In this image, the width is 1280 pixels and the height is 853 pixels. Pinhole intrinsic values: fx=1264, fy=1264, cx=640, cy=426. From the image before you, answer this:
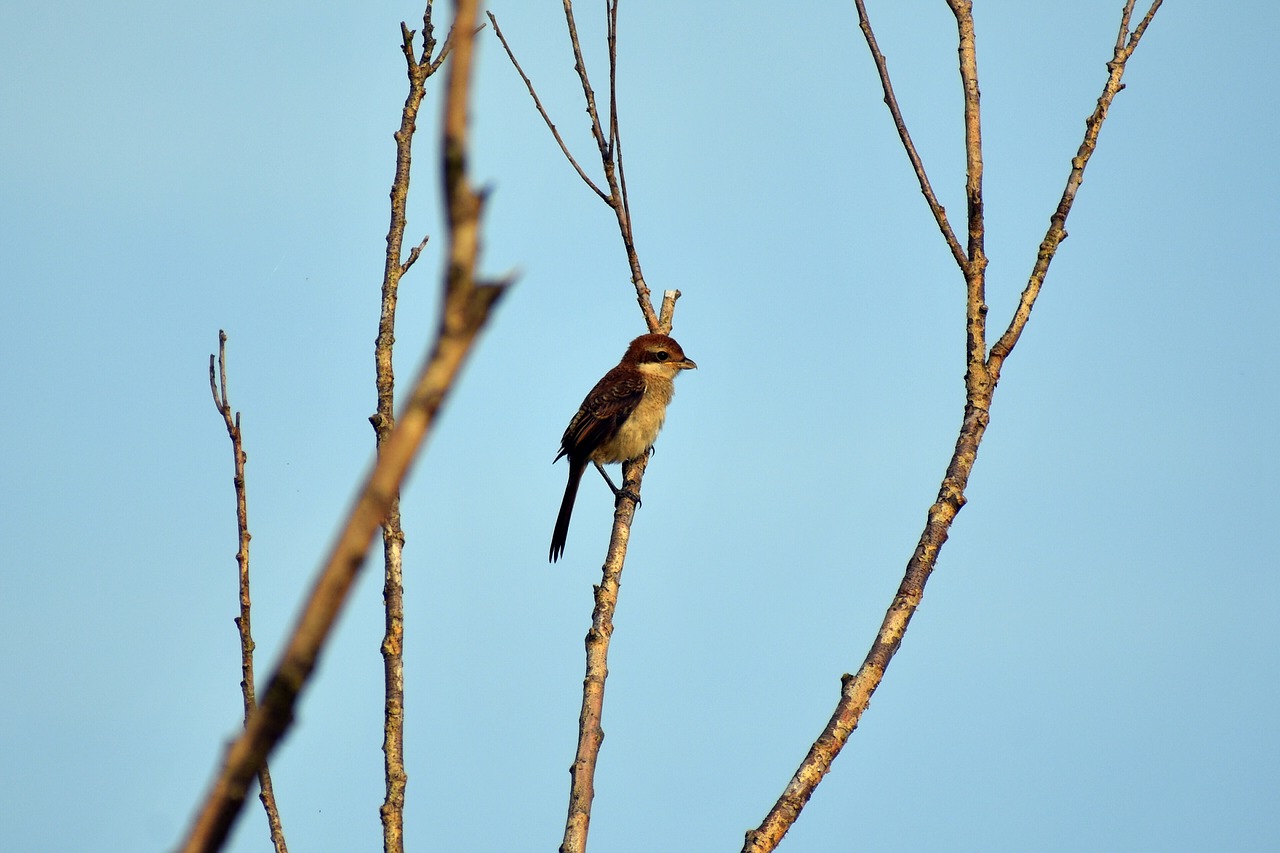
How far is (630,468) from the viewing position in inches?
310

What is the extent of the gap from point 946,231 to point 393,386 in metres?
1.77

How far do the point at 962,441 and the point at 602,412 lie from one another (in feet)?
20.7

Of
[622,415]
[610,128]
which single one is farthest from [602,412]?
[610,128]

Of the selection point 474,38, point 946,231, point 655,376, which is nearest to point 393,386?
point 946,231

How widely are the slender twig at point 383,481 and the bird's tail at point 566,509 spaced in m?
8.64

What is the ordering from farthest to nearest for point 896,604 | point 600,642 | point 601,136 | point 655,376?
point 655,376 < point 601,136 < point 600,642 < point 896,604

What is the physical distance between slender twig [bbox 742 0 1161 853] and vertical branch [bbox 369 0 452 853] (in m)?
1.08

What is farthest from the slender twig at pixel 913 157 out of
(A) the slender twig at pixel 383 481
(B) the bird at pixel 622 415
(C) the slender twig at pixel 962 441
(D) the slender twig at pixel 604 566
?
(B) the bird at pixel 622 415

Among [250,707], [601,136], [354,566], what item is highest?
[601,136]

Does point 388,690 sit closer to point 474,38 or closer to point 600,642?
point 600,642

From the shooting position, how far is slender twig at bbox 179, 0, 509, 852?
2.46ft

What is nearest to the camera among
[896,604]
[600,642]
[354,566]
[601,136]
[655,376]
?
[354,566]

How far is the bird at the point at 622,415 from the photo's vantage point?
30.8 feet

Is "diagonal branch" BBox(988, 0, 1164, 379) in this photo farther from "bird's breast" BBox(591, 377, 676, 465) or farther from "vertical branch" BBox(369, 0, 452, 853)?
"bird's breast" BBox(591, 377, 676, 465)
